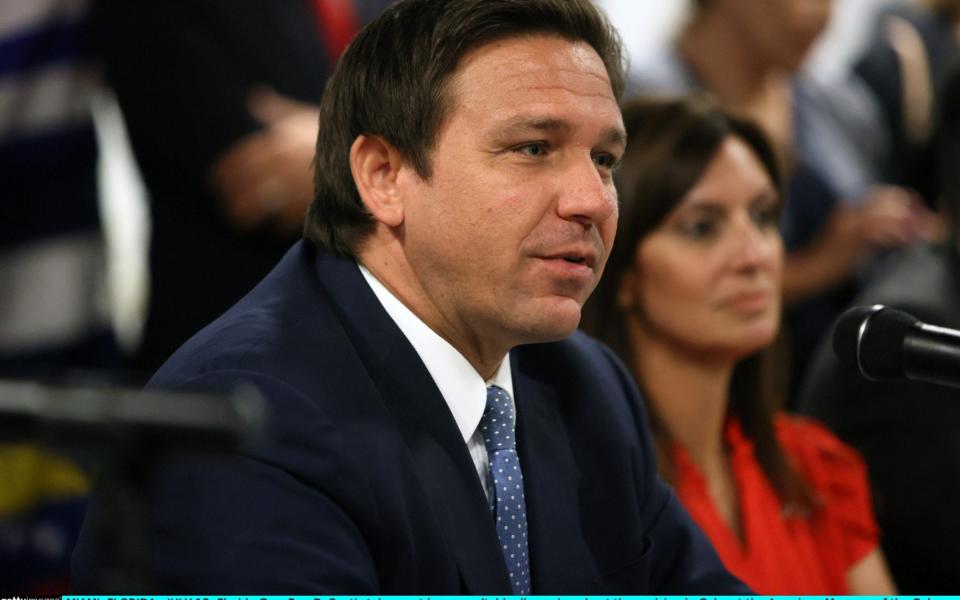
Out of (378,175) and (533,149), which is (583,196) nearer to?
(533,149)

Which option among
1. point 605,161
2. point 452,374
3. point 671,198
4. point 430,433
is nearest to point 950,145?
point 671,198

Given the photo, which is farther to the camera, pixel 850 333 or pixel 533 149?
pixel 533 149

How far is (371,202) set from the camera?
→ 2148mm

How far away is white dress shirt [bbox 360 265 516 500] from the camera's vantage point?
208 centimetres

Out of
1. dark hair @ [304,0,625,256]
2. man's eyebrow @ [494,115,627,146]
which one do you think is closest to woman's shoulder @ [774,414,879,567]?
dark hair @ [304,0,625,256]

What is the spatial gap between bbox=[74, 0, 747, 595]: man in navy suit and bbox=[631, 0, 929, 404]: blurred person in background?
71.3 inches

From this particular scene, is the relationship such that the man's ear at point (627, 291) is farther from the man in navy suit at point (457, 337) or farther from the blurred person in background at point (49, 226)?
the blurred person in background at point (49, 226)

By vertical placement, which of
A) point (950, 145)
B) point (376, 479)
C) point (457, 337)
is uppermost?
point (950, 145)

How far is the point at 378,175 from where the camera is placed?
85.4 inches

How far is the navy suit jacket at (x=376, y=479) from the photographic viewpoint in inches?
68.4

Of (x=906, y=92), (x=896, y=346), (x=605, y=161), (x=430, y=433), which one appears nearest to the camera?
(x=896, y=346)

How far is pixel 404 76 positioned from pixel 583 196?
307mm

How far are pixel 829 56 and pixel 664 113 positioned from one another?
315 centimetres

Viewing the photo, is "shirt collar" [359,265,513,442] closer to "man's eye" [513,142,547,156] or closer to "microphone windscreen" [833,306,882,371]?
"man's eye" [513,142,547,156]
